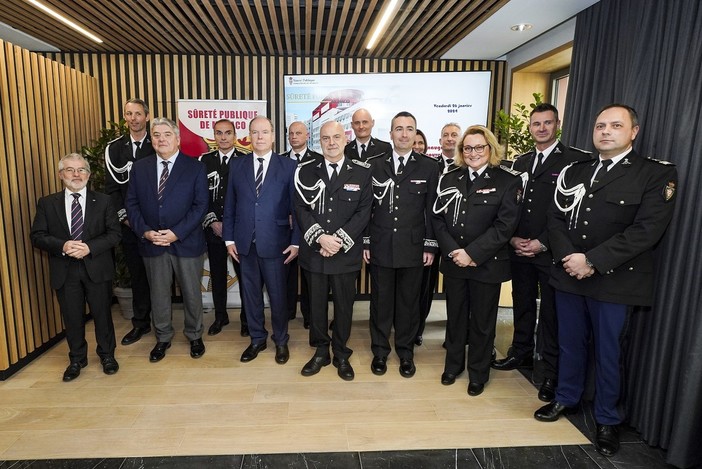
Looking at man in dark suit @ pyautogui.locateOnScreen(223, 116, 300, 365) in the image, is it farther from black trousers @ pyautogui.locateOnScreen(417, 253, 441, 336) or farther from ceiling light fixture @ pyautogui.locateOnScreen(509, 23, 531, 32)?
ceiling light fixture @ pyautogui.locateOnScreen(509, 23, 531, 32)

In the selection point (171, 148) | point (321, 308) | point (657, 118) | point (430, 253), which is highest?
point (657, 118)

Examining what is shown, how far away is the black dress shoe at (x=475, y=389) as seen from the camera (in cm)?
317

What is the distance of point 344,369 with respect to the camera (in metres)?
3.42

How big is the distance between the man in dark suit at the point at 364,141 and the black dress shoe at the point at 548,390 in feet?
7.82

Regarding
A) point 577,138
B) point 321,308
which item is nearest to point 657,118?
point 577,138

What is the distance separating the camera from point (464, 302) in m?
3.22

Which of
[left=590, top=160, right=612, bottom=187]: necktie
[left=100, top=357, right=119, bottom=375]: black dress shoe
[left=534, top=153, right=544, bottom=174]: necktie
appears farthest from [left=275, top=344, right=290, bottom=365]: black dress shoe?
[left=590, top=160, right=612, bottom=187]: necktie

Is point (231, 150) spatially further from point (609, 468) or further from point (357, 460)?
point (609, 468)

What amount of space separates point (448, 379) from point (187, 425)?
6.22ft

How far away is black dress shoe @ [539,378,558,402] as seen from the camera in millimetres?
3125

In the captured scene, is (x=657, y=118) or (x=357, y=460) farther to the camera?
(x=657, y=118)

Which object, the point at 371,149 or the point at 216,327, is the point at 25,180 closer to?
the point at 216,327

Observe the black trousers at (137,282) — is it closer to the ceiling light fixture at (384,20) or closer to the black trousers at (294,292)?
the black trousers at (294,292)

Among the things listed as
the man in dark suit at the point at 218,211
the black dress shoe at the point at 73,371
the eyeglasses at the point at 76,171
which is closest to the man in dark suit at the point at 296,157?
the man in dark suit at the point at 218,211
